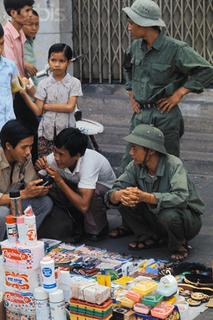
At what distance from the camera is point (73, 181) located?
6422 mm

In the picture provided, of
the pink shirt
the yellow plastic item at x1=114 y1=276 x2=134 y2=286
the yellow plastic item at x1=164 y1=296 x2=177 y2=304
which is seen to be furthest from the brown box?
the pink shirt

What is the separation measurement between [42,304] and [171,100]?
2445 millimetres

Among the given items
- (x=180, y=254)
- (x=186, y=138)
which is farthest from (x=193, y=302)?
(x=186, y=138)

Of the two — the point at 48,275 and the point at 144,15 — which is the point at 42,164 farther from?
the point at 48,275

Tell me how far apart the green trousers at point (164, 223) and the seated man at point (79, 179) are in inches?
10.7

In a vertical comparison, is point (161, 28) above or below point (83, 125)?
above

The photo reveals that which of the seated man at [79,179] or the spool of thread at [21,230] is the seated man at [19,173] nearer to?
the seated man at [79,179]

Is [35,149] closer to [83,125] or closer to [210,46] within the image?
[83,125]

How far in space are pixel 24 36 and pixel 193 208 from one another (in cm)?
241

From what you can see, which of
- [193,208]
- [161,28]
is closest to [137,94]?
[161,28]

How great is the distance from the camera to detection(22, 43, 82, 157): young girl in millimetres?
7082

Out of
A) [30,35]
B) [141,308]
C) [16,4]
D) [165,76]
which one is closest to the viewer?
[141,308]

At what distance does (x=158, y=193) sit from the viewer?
580cm

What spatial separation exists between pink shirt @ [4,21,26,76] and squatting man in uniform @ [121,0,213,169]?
120 centimetres
